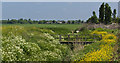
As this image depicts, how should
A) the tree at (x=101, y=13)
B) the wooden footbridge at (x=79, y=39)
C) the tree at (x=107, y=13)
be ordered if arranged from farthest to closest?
the tree at (x=101, y=13), the tree at (x=107, y=13), the wooden footbridge at (x=79, y=39)

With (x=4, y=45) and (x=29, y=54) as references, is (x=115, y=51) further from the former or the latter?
(x=4, y=45)

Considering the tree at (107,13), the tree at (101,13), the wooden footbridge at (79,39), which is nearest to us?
the wooden footbridge at (79,39)

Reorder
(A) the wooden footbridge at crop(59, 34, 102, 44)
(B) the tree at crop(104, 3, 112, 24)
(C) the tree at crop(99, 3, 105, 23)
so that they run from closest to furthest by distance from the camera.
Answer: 1. (A) the wooden footbridge at crop(59, 34, 102, 44)
2. (B) the tree at crop(104, 3, 112, 24)
3. (C) the tree at crop(99, 3, 105, 23)

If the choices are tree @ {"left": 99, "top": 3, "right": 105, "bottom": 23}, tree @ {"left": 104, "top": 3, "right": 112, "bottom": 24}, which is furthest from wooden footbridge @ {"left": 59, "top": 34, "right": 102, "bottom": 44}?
tree @ {"left": 104, "top": 3, "right": 112, "bottom": 24}

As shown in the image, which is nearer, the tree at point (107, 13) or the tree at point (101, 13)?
the tree at point (107, 13)

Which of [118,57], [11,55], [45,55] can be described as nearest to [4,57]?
[11,55]

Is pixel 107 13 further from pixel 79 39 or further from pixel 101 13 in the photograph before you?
pixel 79 39

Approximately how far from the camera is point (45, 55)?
8.72m

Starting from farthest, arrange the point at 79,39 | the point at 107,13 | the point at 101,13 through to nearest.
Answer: the point at 101,13 < the point at 107,13 < the point at 79,39

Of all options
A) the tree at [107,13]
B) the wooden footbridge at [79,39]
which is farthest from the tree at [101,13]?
the wooden footbridge at [79,39]

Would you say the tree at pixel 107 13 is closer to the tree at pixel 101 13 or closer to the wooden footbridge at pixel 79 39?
the tree at pixel 101 13

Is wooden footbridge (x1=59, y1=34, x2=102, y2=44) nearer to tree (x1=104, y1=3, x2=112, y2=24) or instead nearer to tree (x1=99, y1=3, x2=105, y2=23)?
tree (x1=99, y1=3, x2=105, y2=23)

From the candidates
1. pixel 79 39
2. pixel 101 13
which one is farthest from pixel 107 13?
pixel 79 39

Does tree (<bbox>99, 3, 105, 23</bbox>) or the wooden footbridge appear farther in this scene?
tree (<bbox>99, 3, 105, 23</bbox>)
